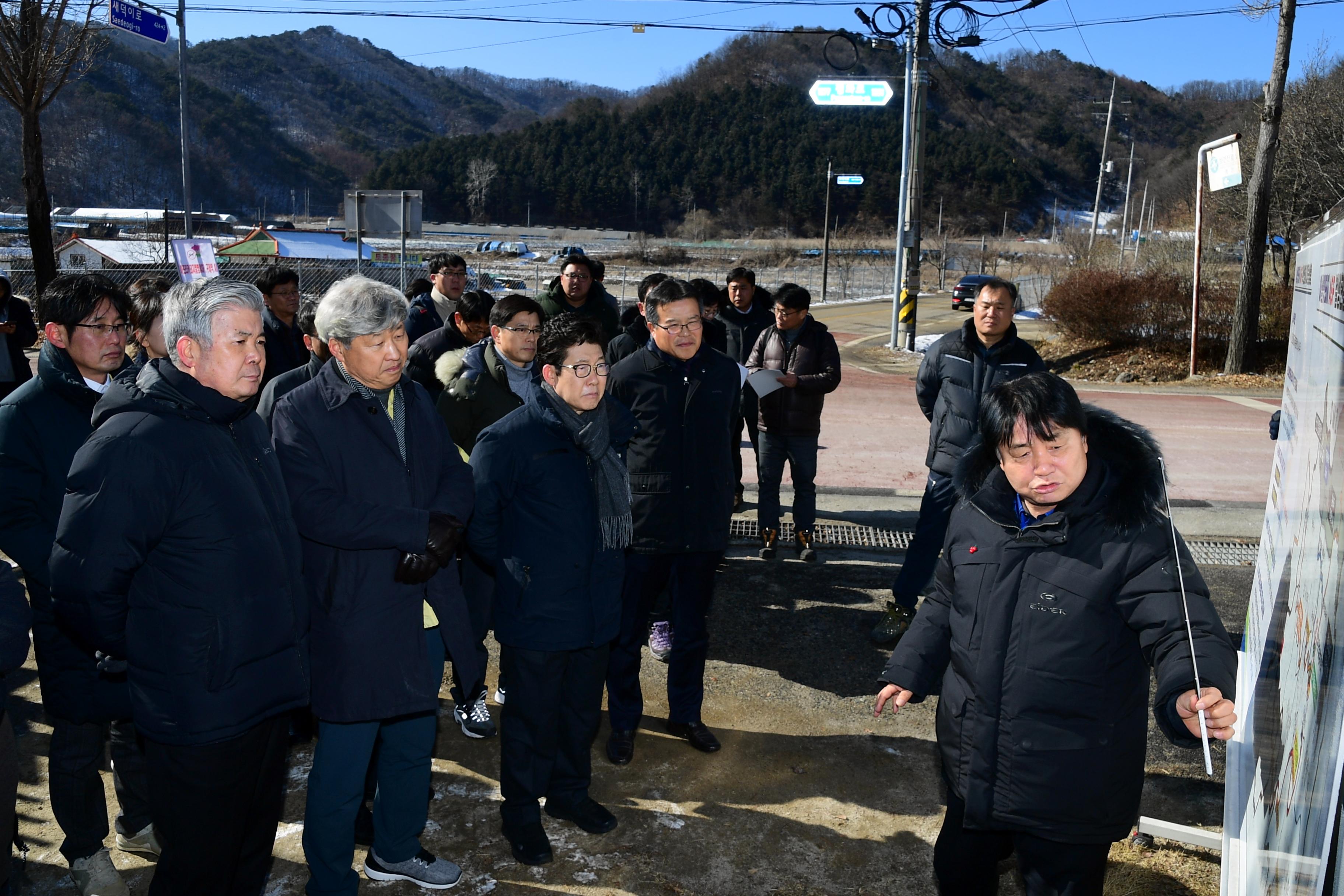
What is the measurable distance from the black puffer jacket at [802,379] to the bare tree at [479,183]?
14032 cm

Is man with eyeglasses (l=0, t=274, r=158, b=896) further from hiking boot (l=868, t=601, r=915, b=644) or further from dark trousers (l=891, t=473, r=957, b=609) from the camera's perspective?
dark trousers (l=891, t=473, r=957, b=609)

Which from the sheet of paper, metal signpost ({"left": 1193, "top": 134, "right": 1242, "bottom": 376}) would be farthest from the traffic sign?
the sheet of paper

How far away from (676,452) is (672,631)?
2.53 ft

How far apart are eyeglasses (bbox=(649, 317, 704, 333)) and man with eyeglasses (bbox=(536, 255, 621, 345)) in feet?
6.99

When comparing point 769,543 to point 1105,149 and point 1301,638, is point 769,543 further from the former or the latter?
point 1105,149

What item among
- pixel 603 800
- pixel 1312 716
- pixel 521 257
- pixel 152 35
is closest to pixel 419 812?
pixel 603 800

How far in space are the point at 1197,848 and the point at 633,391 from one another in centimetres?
267

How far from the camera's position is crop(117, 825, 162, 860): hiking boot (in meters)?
3.38

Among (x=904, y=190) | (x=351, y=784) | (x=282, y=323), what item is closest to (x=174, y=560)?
(x=351, y=784)

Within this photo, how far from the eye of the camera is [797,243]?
114 meters

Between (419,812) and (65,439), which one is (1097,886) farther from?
(65,439)

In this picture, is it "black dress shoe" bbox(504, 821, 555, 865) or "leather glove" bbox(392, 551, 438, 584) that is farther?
"black dress shoe" bbox(504, 821, 555, 865)

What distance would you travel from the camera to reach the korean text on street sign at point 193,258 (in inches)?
552

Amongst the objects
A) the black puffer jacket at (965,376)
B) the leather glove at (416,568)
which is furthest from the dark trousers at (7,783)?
the black puffer jacket at (965,376)
